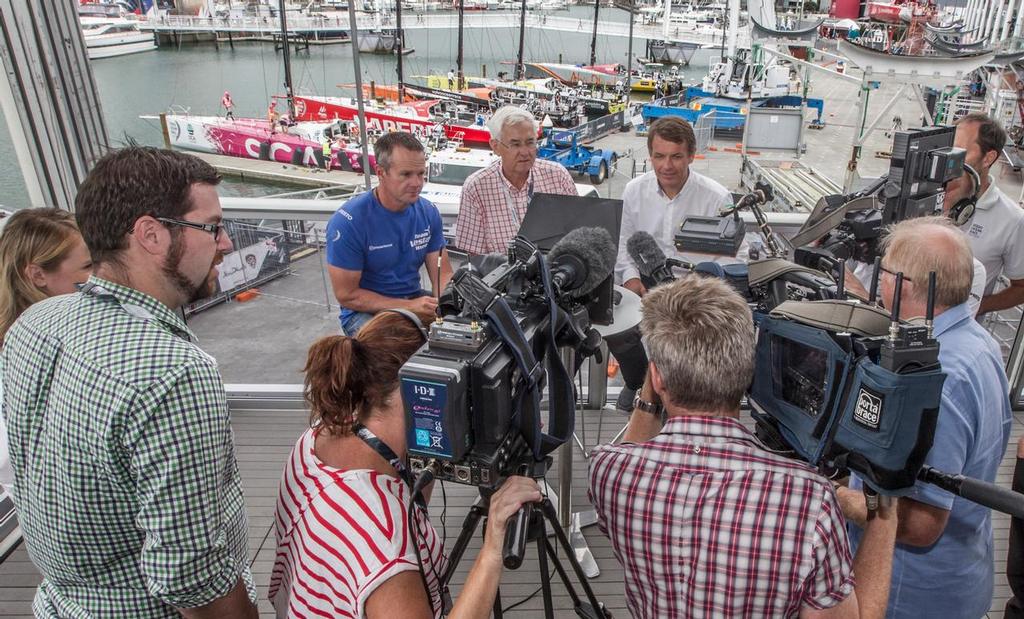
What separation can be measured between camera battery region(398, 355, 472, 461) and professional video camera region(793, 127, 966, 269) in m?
1.59

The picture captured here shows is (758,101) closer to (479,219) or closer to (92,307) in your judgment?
(479,219)

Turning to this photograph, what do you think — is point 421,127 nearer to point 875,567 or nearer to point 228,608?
point 228,608

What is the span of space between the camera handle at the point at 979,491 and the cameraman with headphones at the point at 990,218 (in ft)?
6.70

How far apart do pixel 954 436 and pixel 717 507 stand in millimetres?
629

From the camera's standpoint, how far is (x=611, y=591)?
7.75 feet

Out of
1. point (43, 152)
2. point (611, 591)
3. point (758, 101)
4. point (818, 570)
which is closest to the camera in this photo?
point (818, 570)

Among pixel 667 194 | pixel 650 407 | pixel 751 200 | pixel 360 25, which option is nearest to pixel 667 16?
pixel 360 25

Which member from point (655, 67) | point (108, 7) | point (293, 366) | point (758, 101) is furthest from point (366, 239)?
point (108, 7)

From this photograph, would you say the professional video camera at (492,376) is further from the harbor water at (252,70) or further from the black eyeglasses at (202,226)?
the harbor water at (252,70)

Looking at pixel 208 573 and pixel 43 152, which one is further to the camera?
pixel 43 152

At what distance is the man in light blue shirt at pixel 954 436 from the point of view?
4.45ft

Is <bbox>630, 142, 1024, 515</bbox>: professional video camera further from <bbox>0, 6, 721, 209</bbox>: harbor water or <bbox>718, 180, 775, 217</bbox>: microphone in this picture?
<bbox>0, 6, 721, 209</bbox>: harbor water

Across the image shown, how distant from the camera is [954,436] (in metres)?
1.34

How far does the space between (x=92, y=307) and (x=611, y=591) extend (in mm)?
1958
